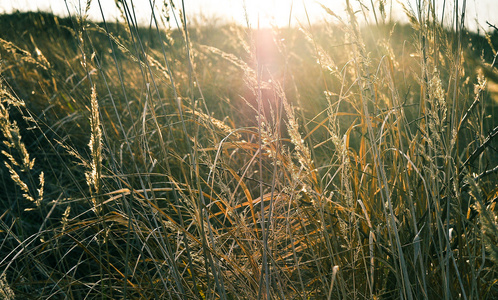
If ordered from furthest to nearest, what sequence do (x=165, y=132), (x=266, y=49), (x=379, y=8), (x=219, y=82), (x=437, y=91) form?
1. (x=266, y=49)
2. (x=219, y=82)
3. (x=165, y=132)
4. (x=379, y=8)
5. (x=437, y=91)

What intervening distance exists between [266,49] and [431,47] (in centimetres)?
297

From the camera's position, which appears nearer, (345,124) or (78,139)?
(345,124)

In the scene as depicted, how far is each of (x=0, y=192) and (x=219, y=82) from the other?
6.24ft

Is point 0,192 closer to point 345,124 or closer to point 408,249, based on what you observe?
point 345,124

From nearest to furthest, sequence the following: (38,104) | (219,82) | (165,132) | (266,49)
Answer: (165,132) → (38,104) → (219,82) → (266,49)

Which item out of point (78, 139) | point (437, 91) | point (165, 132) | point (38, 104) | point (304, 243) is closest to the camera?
point (437, 91)

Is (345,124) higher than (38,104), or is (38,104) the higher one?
(38,104)

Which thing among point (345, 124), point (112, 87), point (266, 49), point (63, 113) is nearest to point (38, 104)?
point (63, 113)

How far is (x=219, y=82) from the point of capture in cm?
363

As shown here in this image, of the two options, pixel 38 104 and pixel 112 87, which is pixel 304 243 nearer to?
pixel 112 87

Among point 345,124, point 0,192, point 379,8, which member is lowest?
point 0,192

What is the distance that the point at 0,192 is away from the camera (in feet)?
8.38

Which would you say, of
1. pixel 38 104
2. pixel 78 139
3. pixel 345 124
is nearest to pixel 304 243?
pixel 345 124

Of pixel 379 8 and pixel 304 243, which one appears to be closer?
pixel 379 8
